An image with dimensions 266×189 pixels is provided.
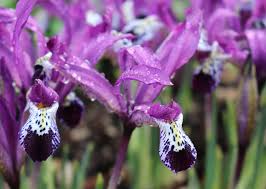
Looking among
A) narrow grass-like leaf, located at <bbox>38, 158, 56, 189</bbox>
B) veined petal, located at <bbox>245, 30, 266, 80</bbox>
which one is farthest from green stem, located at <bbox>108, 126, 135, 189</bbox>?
veined petal, located at <bbox>245, 30, 266, 80</bbox>

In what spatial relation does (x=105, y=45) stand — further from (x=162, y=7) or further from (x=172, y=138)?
(x=162, y=7)

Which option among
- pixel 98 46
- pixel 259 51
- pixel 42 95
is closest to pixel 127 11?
pixel 259 51

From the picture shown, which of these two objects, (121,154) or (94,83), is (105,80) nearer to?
(94,83)

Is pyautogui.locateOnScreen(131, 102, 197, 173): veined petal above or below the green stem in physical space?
above

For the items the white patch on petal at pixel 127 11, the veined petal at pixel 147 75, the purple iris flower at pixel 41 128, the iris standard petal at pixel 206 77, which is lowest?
the iris standard petal at pixel 206 77

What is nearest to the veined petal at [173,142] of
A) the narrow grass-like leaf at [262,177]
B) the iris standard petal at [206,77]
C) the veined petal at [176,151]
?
the veined petal at [176,151]

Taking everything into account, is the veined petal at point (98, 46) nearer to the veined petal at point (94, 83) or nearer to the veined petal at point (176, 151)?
the veined petal at point (94, 83)

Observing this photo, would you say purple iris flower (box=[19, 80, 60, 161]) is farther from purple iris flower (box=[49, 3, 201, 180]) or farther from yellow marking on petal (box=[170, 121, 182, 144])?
yellow marking on petal (box=[170, 121, 182, 144])

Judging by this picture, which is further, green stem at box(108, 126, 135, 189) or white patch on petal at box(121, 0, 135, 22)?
white patch on petal at box(121, 0, 135, 22)
